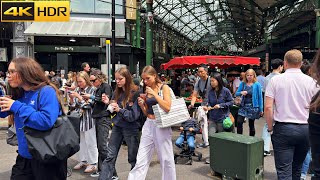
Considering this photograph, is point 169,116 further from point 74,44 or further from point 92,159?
point 74,44

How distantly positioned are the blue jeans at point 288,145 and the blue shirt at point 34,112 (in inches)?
90.7

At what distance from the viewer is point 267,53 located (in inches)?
1008

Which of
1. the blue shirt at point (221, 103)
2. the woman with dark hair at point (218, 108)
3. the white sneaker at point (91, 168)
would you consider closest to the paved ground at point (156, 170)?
the white sneaker at point (91, 168)

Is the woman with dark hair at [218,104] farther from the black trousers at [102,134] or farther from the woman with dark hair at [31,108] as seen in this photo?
the woman with dark hair at [31,108]

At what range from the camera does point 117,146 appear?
5008 mm

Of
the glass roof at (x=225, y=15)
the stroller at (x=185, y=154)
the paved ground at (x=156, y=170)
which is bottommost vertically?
the paved ground at (x=156, y=170)

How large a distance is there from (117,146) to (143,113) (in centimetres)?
63

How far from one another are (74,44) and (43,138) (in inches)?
950

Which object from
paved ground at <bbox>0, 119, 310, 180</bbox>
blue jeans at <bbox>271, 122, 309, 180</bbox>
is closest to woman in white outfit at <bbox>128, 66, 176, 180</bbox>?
paved ground at <bbox>0, 119, 310, 180</bbox>

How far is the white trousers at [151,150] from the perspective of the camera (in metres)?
4.48

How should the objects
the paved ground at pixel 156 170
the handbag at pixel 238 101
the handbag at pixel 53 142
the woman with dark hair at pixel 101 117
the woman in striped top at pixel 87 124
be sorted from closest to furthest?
1. the handbag at pixel 53 142
2. the woman with dark hair at pixel 101 117
3. the paved ground at pixel 156 170
4. the woman in striped top at pixel 87 124
5. the handbag at pixel 238 101

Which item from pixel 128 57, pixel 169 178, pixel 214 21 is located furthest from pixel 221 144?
pixel 214 21

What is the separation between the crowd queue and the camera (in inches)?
118

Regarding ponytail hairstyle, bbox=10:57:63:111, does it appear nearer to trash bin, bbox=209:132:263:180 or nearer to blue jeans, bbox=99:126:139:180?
blue jeans, bbox=99:126:139:180
